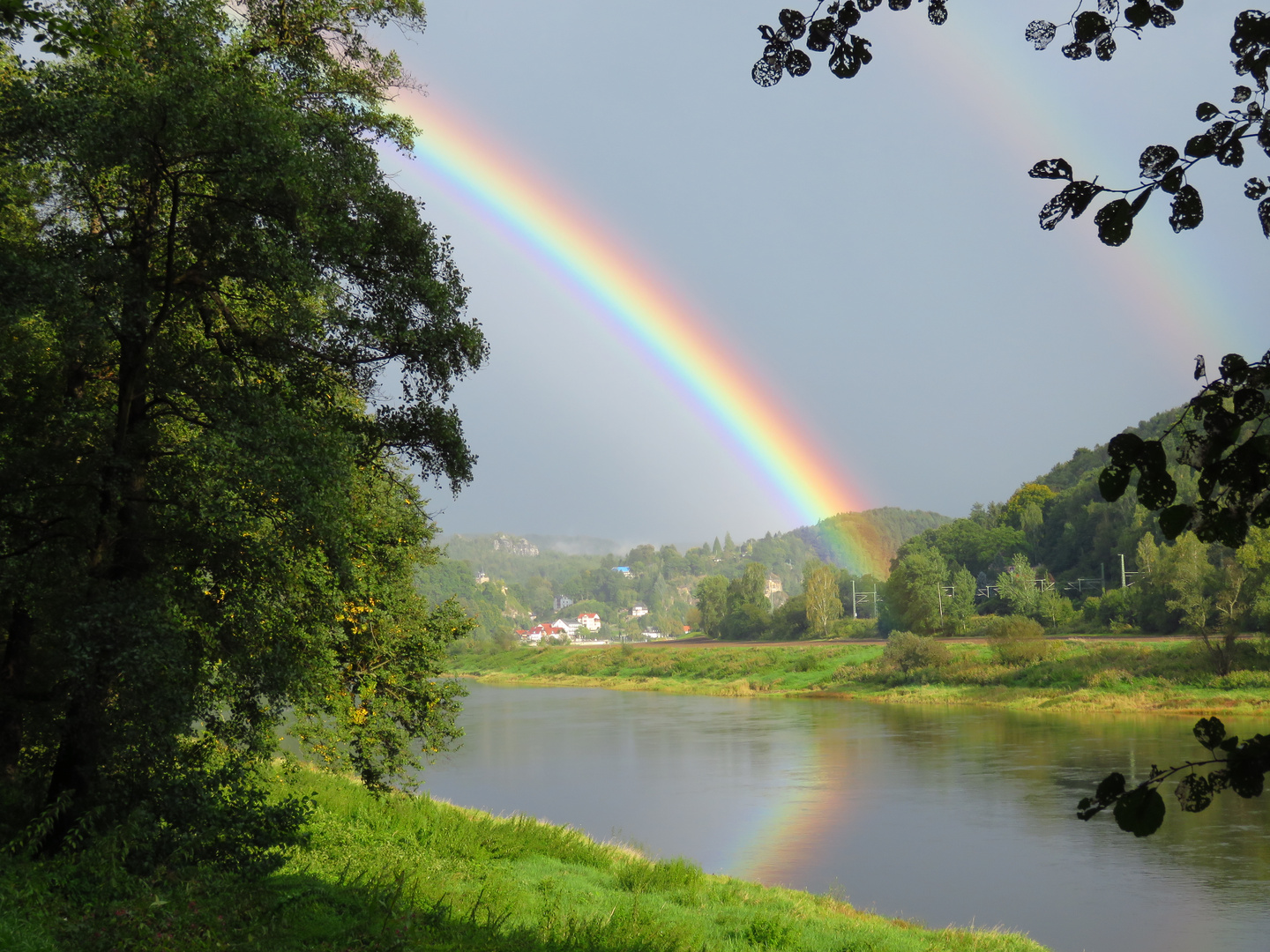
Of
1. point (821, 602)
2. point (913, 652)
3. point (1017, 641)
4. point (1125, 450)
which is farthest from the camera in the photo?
point (821, 602)

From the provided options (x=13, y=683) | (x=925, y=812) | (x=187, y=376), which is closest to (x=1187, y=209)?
(x=187, y=376)

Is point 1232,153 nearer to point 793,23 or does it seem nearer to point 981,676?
point 793,23

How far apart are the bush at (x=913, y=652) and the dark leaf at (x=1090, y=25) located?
180ft

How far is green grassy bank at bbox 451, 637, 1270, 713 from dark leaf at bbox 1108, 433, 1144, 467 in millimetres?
41939

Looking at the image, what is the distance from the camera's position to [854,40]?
2775 millimetres

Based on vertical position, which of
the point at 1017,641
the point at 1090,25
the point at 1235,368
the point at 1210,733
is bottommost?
the point at 1017,641

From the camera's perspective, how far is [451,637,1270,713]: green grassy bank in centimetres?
4094

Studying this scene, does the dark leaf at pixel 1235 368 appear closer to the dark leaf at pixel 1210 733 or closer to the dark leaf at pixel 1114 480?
the dark leaf at pixel 1114 480

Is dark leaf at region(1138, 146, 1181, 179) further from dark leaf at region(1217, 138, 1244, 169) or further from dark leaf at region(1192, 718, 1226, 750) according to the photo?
dark leaf at region(1192, 718, 1226, 750)

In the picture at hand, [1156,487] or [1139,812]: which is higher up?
[1156,487]

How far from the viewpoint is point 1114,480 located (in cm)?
198

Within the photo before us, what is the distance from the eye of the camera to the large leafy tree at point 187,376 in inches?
298

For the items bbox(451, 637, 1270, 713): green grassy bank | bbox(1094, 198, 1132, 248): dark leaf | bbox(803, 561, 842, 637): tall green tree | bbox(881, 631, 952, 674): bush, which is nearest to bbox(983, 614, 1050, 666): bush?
bbox(451, 637, 1270, 713): green grassy bank

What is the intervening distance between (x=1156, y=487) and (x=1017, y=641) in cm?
5335
